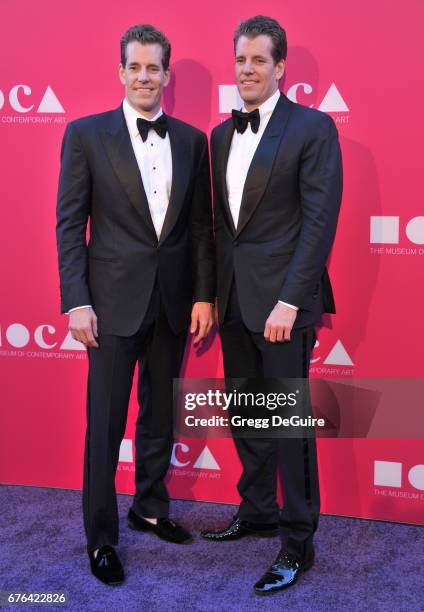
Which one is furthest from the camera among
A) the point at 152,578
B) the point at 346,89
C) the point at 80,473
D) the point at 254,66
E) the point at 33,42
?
the point at 80,473

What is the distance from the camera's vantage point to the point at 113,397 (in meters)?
2.43

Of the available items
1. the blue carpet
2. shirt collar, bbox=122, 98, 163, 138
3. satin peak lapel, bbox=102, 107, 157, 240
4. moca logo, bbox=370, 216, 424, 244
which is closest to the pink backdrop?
moca logo, bbox=370, 216, 424, 244

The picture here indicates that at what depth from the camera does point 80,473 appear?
3.17 m

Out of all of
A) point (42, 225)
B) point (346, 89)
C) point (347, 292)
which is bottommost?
point (347, 292)

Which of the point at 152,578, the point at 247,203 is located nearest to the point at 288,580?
the point at 152,578

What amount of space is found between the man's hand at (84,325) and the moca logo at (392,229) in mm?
1133

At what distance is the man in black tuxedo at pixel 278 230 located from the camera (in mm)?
2248

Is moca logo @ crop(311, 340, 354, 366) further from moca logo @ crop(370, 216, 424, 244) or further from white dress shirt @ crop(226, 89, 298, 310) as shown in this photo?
white dress shirt @ crop(226, 89, 298, 310)

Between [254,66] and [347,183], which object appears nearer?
[254,66]

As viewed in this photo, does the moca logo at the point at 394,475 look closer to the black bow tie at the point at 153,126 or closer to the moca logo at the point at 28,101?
the black bow tie at the point at 153,126

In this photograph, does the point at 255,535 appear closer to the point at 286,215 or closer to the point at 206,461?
the point at 206,461

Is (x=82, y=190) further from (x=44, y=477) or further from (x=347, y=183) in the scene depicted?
(x=44, y=477)

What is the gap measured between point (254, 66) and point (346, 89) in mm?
502

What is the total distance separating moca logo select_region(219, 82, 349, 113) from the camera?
A: 2.66 meters
